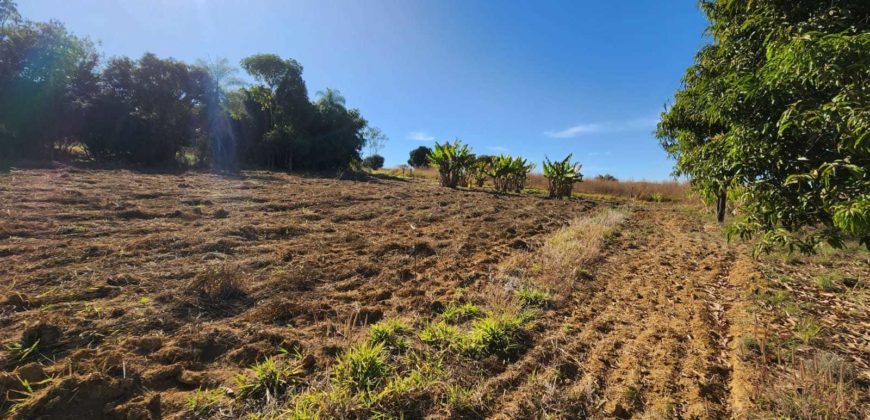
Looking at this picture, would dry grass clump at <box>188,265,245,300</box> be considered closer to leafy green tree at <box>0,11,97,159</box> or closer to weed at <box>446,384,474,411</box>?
weed at <box>446,384,474,411</box>

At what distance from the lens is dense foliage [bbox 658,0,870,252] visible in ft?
5.35

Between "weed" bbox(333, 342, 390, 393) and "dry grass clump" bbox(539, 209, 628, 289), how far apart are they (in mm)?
2225

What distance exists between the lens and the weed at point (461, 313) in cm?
304

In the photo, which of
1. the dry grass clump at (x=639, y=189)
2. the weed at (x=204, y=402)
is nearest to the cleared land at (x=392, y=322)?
the weed at (x=204, y=402)

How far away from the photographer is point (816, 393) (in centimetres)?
202

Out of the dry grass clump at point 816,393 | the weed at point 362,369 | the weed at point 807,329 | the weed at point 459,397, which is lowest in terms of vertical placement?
the weed at point 459,397

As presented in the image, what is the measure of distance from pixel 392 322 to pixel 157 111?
18.5 m

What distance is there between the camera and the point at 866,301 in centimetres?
352

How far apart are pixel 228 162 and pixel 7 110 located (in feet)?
Answer: 24.8

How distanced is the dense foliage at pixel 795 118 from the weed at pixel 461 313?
2.04 metres

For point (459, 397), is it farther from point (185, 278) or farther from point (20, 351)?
point (185, 278)

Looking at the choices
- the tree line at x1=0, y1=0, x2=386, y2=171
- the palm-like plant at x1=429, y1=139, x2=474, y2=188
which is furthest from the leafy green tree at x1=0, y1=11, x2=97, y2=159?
the palm-like plant at x1=429, y1=139, x2=474, y2=188

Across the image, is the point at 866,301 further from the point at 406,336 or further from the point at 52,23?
the point at 52,23

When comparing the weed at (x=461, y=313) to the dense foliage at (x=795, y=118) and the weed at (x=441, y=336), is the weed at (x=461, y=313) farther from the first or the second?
the dense foliage at (x=795, y=118)
